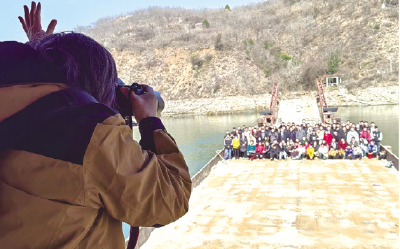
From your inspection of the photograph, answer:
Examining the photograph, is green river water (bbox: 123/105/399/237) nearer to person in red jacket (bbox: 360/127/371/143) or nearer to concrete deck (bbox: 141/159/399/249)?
person in red jacket (bbox: 360/127/371/143)

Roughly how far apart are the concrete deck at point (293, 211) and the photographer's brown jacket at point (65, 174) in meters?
5.45

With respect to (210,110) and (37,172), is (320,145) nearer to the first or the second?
(37,172)

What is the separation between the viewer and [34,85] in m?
0.90

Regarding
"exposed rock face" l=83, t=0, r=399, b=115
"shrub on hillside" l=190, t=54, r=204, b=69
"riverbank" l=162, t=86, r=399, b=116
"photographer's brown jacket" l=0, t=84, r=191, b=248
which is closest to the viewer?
"photographer's brown jacket" l=0, t=84, r=191, b=248

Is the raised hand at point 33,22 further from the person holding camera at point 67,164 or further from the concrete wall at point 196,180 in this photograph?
the concrete wall at point 196,180

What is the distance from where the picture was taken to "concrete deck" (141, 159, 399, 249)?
6.07 metres

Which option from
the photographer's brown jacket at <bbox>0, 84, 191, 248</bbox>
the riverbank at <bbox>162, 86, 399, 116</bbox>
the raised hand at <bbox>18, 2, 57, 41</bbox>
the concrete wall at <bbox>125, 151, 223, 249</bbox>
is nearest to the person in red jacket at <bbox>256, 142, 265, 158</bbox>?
the concrete wall at <bbox>125, 151, 223, 249</bbox>

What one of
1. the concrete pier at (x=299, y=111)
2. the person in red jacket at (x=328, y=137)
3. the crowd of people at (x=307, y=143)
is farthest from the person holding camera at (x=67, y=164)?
the concrete pier at (x=299, y=111)

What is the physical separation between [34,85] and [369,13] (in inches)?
2371

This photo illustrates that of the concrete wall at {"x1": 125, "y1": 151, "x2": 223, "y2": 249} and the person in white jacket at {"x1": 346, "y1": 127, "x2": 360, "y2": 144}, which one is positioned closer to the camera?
the concrete wall at {"x1": 125, "y1": 151, "x2": 223, "y2": 249}

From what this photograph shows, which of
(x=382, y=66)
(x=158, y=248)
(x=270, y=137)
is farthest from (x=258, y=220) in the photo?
(x=382, y=66)

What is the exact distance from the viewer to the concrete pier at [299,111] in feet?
88.2

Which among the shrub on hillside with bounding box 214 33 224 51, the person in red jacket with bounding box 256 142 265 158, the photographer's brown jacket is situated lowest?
the person in red jacket with bounding box 256 142 265 158

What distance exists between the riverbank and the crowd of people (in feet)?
95.8
